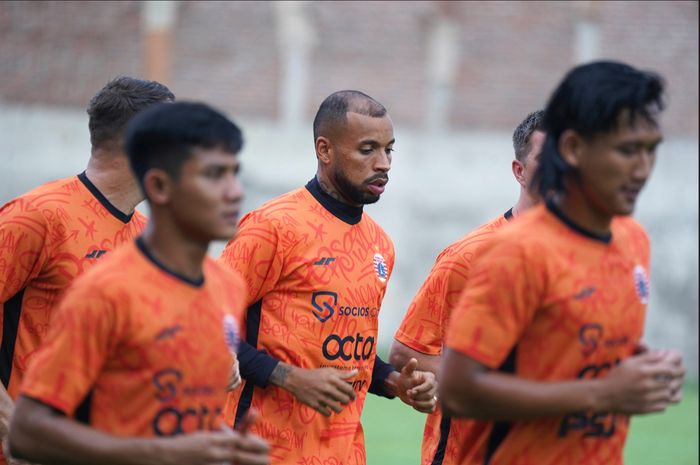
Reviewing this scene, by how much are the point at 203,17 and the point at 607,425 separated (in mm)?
12144

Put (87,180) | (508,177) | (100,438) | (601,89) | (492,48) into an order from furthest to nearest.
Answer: (492,48) < (508,177) < (87,180) < (601,89) < (100,438)

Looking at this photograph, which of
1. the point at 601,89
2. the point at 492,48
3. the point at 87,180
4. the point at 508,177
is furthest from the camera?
the point at 492,48

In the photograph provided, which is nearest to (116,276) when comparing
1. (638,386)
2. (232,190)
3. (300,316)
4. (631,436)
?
(232,190)

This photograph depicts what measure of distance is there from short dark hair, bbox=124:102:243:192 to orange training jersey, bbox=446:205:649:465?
2.76 ft

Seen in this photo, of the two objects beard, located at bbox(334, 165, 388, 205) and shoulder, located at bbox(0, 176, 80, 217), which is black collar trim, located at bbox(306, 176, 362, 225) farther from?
shoulder, located at bbox(0, 176, 80, 217)

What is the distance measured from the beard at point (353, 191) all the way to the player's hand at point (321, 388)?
2.73ft

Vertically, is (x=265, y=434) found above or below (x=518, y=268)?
below

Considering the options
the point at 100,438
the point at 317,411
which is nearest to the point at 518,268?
the point at 100,438

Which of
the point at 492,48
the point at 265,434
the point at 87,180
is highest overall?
the point at 492,48

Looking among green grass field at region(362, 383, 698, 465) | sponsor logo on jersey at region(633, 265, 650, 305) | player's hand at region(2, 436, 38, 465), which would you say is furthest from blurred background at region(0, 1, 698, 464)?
sponsor logo on jersey at region(633, 265, 650, 305)

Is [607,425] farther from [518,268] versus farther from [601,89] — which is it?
[601,89]

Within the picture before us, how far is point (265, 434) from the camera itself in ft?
15.2

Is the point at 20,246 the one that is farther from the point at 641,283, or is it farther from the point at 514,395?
the point at 641,283

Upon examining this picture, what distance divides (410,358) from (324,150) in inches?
41.1
